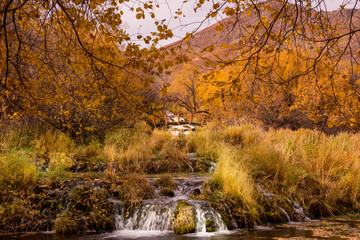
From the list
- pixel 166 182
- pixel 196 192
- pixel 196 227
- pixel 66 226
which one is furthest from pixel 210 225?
pixel 66 226

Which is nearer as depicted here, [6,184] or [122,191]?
[6,184]

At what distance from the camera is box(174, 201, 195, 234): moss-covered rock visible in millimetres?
5551

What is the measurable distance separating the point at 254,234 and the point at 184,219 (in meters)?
1.30

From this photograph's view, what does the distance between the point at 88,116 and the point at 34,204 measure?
659 cm

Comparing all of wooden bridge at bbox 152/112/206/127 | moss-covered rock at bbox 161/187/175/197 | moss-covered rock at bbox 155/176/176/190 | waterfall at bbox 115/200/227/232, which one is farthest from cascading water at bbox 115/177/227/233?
wooden bridge at bbox 152/112/206/127

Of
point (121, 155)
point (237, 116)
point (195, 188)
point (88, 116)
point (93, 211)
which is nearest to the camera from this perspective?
point (93, 211)

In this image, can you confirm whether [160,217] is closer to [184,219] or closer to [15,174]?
[184,219]

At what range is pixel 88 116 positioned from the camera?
12258 millimetres

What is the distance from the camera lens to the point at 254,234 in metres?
5.34

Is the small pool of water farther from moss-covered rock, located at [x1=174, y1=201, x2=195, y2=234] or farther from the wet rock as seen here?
the wet rock

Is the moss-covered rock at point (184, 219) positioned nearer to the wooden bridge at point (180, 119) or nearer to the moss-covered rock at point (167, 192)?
the moss-covered rock at point (167, 192)

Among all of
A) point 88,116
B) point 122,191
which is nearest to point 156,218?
point 122,191

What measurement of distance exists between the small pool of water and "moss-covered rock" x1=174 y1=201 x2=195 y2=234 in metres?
0.15

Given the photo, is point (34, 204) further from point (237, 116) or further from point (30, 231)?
point (237, 116)
